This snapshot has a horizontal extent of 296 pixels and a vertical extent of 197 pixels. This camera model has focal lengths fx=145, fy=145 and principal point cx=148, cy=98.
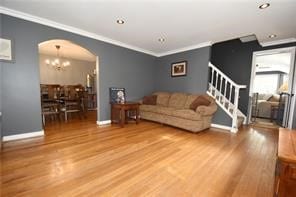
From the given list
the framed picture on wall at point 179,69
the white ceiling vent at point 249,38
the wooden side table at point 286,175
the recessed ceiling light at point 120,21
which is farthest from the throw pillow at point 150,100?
the wooden side table at point 286,175

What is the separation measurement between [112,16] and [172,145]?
2.69m

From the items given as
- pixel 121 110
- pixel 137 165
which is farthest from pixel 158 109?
pixel 137 165

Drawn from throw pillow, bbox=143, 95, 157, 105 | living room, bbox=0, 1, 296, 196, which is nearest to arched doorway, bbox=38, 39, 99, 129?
living room, bbox=0, 1, 296, 196

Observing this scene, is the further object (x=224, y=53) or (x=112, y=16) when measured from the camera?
(x=224, y=53)

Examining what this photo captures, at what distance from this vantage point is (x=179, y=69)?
16.0 ft

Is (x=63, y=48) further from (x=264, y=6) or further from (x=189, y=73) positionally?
(x=264, y=6)

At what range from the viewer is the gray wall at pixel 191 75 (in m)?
4.10

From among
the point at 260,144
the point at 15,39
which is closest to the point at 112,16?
the point at 15,39

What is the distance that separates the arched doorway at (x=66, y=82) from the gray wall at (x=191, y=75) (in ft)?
7.94

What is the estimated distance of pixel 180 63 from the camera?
190 inches

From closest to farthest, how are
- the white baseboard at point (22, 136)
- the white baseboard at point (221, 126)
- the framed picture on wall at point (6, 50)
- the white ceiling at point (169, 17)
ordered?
1. the white ceiling at point (169, 17)
2. the framed picture on wall at point (6, 50)
3. the white baseboard at point (22, 136)
4. the white baseboard at point (221, 126)

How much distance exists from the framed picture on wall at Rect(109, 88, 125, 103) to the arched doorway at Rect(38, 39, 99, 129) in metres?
0.42

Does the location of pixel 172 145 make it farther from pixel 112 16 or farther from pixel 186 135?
pixel 112 16

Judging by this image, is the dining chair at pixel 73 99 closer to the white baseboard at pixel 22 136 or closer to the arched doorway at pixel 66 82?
the arched doorway at pixel 66 82
